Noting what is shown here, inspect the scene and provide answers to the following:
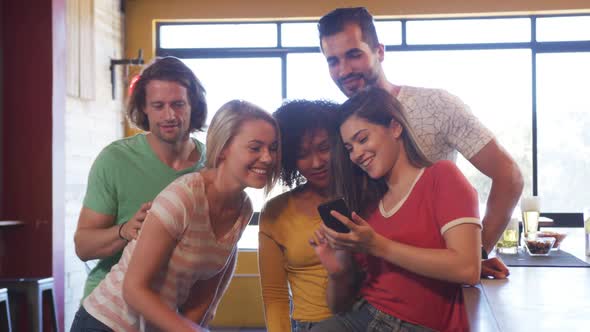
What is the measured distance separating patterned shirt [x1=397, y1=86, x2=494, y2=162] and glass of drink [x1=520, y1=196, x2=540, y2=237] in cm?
95

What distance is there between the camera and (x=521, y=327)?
3.83 feet

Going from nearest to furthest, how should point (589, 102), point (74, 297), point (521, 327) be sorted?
point (521, 327) → point (74, 297) → point (589, 102)

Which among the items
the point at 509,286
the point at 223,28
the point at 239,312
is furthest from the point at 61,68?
the point at 509,286

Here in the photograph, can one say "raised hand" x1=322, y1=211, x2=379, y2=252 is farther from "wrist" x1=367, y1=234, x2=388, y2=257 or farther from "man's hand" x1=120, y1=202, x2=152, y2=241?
"man's hand" x1=120, y1=202, x2=152, y2=241

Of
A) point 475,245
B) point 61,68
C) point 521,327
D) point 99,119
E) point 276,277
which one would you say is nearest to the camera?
point 521,327

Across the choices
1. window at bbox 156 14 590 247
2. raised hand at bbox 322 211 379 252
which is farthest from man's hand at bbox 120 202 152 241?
window at bbox 156 14 590 247

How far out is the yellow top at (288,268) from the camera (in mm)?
1852

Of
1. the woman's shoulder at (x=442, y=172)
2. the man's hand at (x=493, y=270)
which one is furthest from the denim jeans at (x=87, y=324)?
the man's hand at (x=493, y=270)

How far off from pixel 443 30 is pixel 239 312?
3.00 metres

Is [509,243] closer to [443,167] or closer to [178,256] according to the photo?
[443,167]

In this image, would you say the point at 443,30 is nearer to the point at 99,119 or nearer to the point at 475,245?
the point at 99,119

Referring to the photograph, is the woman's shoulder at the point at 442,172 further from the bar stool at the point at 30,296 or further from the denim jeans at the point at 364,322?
the bar stool at the point at 30,296

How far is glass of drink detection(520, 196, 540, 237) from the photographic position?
2.80m

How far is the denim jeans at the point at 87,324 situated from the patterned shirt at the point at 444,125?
3.33 ft
